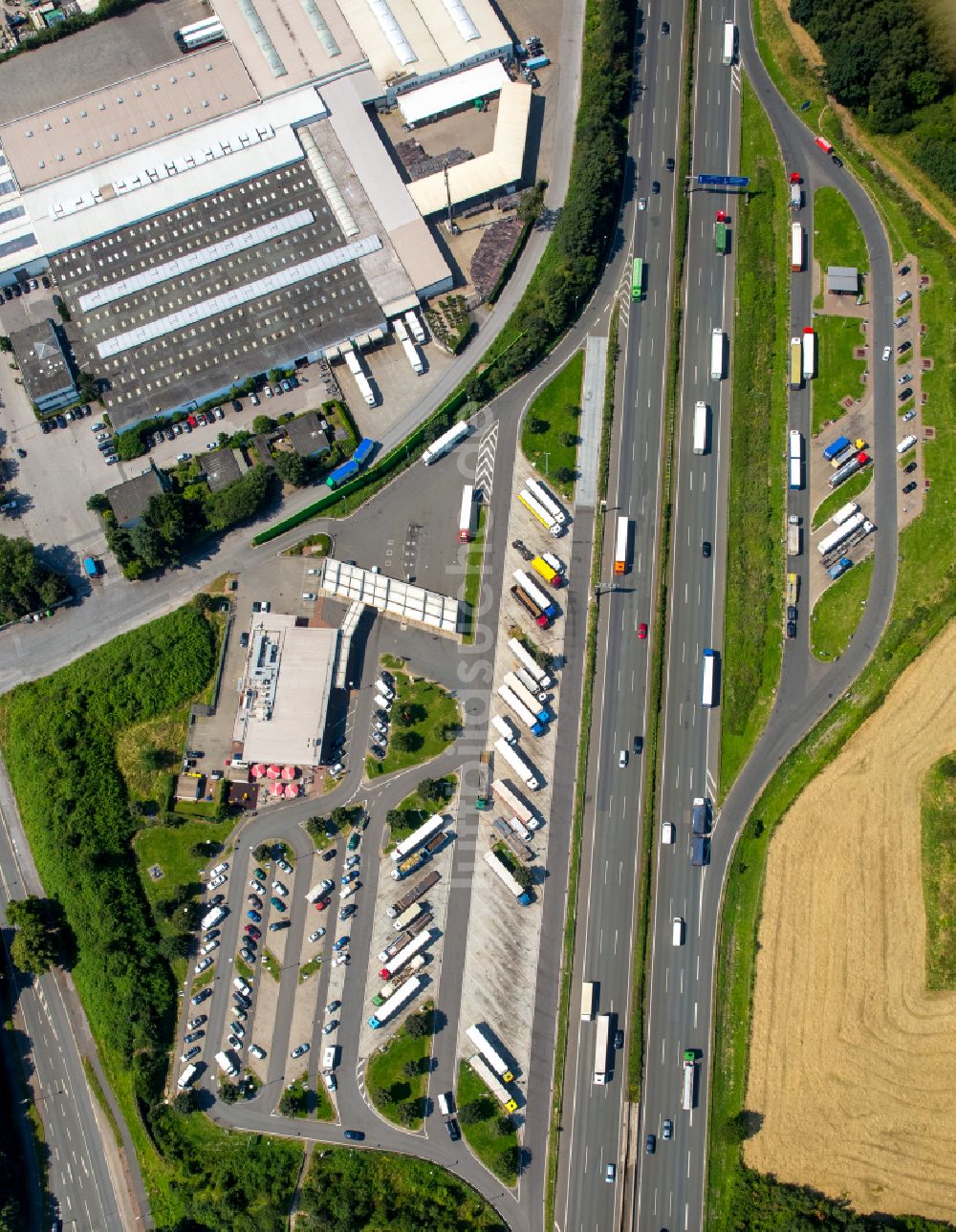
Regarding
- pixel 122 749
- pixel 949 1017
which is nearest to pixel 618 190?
pixel 122 749

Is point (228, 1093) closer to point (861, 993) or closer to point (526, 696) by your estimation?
point (526, 696)

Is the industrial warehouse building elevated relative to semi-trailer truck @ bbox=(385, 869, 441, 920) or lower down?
elevated

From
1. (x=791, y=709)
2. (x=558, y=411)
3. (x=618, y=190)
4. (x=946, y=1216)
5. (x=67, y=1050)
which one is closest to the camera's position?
(x=946, y=1216)

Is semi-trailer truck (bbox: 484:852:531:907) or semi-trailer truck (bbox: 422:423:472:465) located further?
semi-trailer truck (bbox: 422:423:472:465)

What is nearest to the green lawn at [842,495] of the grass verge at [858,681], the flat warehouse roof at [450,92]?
the grass verge at [858,681]

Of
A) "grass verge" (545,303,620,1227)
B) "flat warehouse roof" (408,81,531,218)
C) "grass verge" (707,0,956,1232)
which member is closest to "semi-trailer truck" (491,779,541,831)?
"grass verge" (545,303,620,1227)

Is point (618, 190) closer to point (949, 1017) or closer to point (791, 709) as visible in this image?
point (791, 709)

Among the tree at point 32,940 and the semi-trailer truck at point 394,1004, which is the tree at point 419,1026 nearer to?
the semi-trailer truck at point 394,1004

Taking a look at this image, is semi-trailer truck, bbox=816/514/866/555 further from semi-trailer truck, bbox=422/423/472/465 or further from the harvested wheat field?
semi-trailer truck, bbox=422/423/472/465
